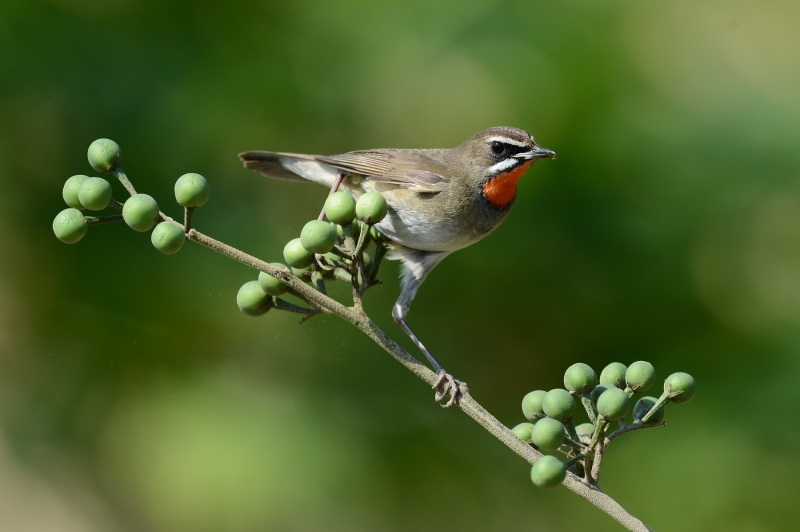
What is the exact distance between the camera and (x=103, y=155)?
6.91 feet

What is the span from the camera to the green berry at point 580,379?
1944 mm

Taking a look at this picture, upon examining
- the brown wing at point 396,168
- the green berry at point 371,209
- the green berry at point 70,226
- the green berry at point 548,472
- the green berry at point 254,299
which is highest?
the brown wing at point 396,168

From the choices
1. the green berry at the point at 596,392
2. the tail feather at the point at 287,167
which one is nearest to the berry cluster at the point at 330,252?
the green berry at the point at 596,392

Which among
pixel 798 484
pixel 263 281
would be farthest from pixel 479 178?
pixel 798 484

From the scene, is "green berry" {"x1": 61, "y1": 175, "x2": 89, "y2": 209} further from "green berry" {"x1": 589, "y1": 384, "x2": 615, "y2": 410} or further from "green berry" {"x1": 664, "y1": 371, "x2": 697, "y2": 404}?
"green berry" {"x1": 664, "y1": 371, "x2": 697, "y2": 404}

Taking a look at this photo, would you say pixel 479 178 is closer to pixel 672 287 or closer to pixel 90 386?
pixel 672 287

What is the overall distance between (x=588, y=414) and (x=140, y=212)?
3.98 ft

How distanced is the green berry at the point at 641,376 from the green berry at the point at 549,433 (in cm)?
38

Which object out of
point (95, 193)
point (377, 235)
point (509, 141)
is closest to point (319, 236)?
point (95, 193)

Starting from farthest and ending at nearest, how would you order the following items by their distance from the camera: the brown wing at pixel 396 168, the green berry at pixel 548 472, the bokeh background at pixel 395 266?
the bokeh background at pixel 395 266
the brown wing at pixel 396 168
the green berry at pixel 548 472

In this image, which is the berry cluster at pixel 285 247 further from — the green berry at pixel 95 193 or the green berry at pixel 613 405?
the green berry at pixel 613 405

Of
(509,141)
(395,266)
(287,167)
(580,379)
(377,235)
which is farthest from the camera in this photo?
(395,266)

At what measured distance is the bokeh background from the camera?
4.06 metres

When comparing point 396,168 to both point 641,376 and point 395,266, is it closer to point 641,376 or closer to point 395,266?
point 395,266
